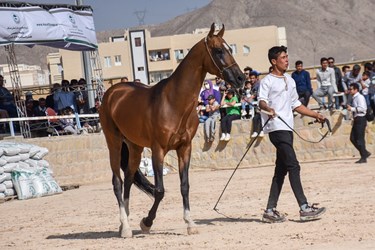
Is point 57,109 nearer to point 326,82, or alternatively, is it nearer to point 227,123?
point 227,123

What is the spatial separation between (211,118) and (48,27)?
5.19 meters

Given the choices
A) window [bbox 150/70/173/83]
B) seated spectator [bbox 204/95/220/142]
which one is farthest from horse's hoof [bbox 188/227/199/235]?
window [bbox 150/70/173/83]

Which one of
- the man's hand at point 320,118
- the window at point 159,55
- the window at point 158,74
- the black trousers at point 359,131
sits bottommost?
the window at point 158,74

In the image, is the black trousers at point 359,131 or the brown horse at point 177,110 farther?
the black trousers at point 359,131

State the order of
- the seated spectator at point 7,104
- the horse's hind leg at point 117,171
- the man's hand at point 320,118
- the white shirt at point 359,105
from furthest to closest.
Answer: the seated spectator at point 7,104, the white shirt at point 359,105, the horse's hind leg at point 117,171, the man's hand at point 320,118

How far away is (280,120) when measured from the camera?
11266mm

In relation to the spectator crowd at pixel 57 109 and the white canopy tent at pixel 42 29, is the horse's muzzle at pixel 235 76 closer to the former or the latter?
the spectator crowd at pixel 57 109

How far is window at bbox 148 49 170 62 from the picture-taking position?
4215 inches

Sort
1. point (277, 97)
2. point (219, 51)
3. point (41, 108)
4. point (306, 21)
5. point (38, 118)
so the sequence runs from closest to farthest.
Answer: point (219, 51)
point (277, 97)
point (38, 118)
point (41, 108)
point (306, 21)

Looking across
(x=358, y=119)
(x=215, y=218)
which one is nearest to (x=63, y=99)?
(x=358, y=119)

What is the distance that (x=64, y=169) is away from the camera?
2159 cm

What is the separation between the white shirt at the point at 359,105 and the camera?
65.5 ft

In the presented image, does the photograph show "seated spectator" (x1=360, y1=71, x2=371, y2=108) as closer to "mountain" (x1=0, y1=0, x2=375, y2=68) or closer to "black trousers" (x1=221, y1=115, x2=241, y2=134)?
"black trousers" (x1=221, y1=115, x2=241, y2=134)

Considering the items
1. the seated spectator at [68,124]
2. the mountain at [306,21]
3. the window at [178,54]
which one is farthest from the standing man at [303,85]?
the mountain at [306,21]
